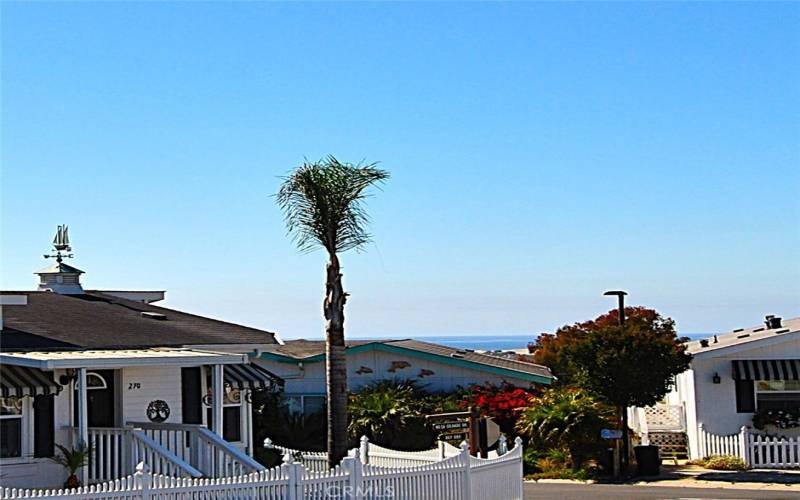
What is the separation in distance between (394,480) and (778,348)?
15.8m

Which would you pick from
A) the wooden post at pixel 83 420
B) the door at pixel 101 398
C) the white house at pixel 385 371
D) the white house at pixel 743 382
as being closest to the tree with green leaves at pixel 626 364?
the white house at pixel 743 382

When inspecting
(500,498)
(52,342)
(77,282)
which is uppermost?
(77,282)

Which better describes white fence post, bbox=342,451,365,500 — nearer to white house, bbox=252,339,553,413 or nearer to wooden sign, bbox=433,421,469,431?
wooden sign, bbox=433,421,469,431

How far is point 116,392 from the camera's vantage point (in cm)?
2061

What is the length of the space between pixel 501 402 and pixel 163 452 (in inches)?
577

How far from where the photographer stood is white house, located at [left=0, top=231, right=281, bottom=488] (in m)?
18.5

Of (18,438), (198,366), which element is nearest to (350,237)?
(198,366)

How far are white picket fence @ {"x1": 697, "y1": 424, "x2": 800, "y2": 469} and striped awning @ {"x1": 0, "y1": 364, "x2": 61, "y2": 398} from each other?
1764 cm

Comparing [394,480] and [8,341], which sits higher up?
[8,341]

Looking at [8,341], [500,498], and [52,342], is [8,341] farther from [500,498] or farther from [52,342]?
[500,498]

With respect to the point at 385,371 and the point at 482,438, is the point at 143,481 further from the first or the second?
the point at 385,371

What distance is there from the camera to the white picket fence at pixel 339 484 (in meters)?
15.8

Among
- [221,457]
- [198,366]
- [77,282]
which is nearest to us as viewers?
[221,457]

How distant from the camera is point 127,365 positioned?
1883cm
